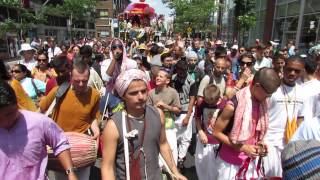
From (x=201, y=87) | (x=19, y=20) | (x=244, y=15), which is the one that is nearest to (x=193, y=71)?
(x=201, y=87)

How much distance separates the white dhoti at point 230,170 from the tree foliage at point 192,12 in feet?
82.6

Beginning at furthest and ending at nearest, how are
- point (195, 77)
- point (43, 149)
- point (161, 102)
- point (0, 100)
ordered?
point (195, 77) → point (161, 102) → point (43, 149) → point (0, 100)

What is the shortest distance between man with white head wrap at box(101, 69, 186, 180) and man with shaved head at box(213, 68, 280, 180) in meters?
0.78

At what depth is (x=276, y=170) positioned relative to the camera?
364 centimetres

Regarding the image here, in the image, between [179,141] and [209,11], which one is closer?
[179,141]

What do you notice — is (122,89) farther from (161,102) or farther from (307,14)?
(307,14)

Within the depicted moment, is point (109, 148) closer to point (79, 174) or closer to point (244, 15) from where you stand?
point (79, 174)

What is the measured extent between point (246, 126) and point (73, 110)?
1.86 m

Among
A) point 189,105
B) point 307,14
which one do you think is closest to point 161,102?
point 189,105

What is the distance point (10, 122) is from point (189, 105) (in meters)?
3.44

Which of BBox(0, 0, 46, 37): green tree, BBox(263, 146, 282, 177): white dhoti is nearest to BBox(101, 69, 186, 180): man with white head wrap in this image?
BBox(263, 146, 282, 177): white dhoti

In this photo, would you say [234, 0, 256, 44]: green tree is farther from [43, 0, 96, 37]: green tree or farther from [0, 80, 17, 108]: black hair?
[43, 0, 96, 37]: green tree

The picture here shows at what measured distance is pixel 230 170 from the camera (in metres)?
3.44

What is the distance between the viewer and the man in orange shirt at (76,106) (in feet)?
12.2
